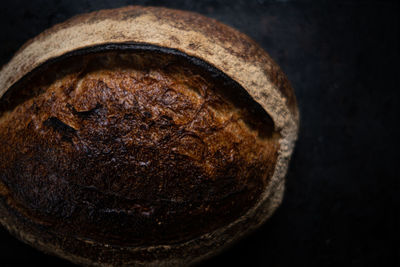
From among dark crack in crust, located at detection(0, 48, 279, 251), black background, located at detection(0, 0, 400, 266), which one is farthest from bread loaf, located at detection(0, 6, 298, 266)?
black background, located at detection(0, 0, 400, 266)

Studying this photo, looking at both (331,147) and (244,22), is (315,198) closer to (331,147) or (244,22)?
(331,147)

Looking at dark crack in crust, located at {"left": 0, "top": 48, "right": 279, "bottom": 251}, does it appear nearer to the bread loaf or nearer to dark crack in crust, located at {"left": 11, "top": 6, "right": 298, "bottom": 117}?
the bread loaf

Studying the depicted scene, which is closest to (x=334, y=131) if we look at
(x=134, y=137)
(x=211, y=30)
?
(x=211, y=30)

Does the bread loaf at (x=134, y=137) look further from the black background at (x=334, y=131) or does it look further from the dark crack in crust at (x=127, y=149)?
the black background at (x=334, y=131)

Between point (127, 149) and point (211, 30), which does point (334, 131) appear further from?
point (127, 149)

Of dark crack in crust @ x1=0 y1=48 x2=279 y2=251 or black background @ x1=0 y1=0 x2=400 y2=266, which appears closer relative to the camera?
dark crack in crust @ x1=0 y1=48 x2=279 y2=251

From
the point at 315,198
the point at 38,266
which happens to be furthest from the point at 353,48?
the point at 38,266

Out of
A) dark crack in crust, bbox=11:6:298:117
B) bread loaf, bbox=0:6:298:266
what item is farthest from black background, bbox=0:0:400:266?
bread loaf, bbox=0:6:298:266

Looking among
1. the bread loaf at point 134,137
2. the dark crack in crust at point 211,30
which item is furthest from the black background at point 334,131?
the bread loaf at point 134,137

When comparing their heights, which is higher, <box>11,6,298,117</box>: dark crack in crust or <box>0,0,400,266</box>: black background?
<box>11,6,298,117</box>: dark crack in crust
